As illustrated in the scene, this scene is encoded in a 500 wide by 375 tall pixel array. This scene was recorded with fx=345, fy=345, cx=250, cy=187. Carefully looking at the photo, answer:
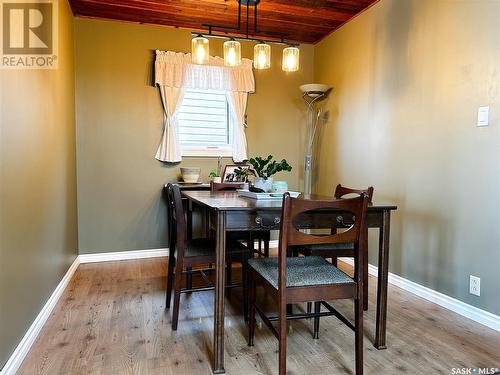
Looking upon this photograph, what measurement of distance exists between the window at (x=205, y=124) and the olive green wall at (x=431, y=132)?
1.35m

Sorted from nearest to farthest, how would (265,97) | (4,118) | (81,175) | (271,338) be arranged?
(4,118) < (271,338) < (81,175) < (265,97)

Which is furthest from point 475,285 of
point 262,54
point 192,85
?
point 192,85

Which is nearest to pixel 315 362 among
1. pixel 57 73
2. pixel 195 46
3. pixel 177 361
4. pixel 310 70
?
pixel 177 361

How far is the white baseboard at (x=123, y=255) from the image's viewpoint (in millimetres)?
3564

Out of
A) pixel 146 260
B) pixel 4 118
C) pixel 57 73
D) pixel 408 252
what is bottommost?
pixel 146 260

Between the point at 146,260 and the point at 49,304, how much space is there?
1372 mm

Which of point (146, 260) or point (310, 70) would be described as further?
point (310, 70)

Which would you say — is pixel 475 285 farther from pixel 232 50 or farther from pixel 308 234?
pixel 232 50

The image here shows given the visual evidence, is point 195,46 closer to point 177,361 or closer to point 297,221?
point 297,221

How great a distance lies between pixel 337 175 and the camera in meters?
3.76

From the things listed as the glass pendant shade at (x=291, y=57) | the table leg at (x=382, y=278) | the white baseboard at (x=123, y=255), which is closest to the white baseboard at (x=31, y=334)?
the white baseboard at (x=123, y=255)

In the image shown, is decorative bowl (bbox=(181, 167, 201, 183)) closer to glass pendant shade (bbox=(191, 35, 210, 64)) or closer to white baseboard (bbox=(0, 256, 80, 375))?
glass pendant shade (bbox=(191, 35, 210, 64))

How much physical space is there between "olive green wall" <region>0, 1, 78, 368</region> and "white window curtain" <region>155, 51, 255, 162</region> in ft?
3.01

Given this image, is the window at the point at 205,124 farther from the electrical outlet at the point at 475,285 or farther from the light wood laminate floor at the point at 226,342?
the electrical outlet at the point at 475,285
